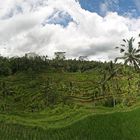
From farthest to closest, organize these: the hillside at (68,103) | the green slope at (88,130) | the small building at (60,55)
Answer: the small building at (60,55) → the hillside at (68,103) → the green slope at (88,130)

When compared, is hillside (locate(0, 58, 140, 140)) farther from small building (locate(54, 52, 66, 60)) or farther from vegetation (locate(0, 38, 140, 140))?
small building (locate(54, 52, 66, 60))

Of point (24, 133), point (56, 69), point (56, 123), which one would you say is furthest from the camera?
point (56, 69)

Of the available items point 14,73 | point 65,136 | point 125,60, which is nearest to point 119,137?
point 65,136

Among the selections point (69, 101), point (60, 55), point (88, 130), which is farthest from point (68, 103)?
point (60, 55)

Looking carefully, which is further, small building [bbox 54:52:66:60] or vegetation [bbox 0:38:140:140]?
small building [bbox 54:52:66:60]

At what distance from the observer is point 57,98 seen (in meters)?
48.8

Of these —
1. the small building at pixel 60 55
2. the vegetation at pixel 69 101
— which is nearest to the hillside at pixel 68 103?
the vegetation at pixel 69 101

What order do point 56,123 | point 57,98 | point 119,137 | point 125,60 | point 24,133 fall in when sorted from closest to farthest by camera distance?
point 24,133 < point 119,137 < point 56,123 < point 125,60 < point 57,98

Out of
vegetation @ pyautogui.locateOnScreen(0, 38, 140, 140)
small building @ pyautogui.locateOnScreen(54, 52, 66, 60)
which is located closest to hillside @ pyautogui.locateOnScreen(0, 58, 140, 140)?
vegetation @ pyautogui.locateOnScreen(0, 38, 140, 140)

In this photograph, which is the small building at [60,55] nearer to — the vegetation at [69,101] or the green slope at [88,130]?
the vegetation at [69,101]

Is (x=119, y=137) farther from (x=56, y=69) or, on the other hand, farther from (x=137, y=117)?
(x=56, y=69)

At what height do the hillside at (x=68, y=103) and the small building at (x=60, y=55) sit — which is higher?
the small building at (x=60, y=55)

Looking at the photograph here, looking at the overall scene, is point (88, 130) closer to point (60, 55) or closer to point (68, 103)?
point (68, 103)

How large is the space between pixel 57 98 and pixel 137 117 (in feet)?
105
